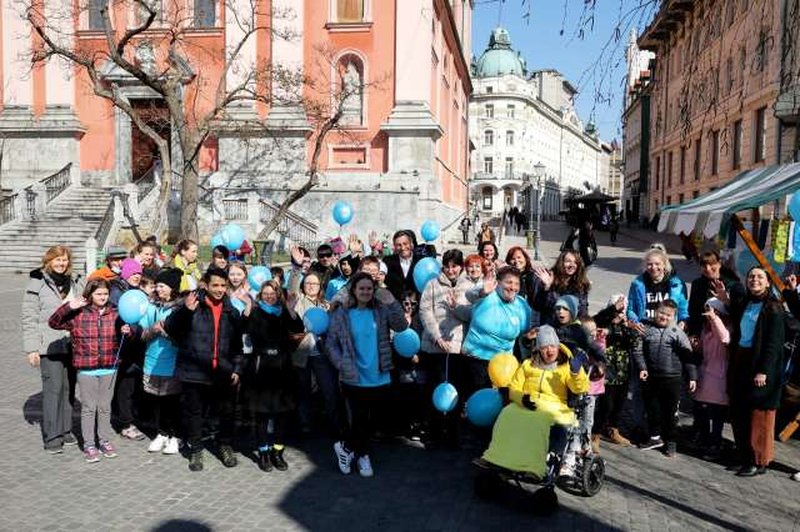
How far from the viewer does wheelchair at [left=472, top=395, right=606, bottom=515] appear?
533 centimetres

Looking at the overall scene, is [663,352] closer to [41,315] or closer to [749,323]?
[749,323]

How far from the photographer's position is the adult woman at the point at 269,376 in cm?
626

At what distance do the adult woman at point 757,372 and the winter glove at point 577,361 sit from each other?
1.83 m

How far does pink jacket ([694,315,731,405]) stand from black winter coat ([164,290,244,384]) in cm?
461

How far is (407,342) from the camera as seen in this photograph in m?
6.52

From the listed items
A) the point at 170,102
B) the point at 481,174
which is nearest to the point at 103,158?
the point at 170,102

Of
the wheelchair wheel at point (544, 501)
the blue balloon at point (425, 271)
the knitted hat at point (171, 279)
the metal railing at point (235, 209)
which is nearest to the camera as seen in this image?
the wheelchair wheel at point (544, 501)

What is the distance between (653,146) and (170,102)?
4146 cm

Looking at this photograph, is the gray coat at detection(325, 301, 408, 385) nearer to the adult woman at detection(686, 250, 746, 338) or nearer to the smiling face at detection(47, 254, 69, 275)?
the smiling face at detection(47, 254, 69, 275)

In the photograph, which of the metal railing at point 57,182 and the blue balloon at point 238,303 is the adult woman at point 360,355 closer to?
the blue balloon at point 238,303

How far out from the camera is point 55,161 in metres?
27.2

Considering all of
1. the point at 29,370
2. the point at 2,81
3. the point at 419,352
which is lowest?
the point at 29,370

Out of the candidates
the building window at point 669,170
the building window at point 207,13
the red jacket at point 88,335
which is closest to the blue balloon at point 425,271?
the red jacket at point 88,335

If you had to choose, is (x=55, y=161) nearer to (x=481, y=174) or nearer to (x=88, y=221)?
(x=88, y=221)
